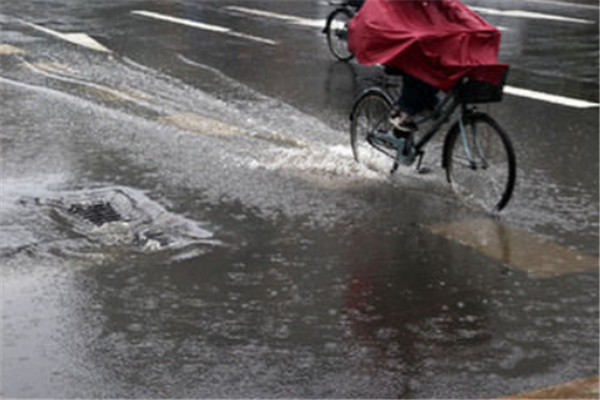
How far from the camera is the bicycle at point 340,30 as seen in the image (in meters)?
15.3

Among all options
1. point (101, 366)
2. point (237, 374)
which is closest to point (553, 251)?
point (237, 374)

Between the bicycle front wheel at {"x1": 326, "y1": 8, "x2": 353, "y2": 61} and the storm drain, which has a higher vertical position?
the bicycle front wheel at {"x1": 326, "y1": 8, "x2": 353, "y2": 61}

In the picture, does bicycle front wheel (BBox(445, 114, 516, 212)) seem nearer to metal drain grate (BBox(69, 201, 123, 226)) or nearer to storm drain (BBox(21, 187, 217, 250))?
storm drain (BBox(21, 187, 217, 250))

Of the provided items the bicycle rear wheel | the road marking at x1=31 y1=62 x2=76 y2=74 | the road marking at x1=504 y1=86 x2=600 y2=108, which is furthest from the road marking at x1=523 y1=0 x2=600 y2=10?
the bicycle rear wheel

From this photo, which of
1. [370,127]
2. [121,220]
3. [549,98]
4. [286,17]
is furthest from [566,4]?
[121,220]

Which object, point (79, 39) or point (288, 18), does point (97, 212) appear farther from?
point (288, 18)

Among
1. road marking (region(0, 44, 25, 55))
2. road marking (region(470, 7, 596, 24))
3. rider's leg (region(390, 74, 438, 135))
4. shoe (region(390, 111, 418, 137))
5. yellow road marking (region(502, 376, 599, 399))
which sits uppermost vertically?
rider's leg (region(390, 74, 438, 135))

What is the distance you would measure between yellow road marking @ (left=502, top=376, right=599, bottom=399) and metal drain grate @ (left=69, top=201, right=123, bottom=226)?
3491mm

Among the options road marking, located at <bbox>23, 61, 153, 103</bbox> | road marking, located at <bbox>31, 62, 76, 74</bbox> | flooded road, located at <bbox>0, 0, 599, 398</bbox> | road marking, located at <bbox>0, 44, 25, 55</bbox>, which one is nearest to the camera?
flooded road, located at <bbox>0, 0, 599, 398</bbox>

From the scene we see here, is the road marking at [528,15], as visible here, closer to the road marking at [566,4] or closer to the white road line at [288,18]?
the road marking at [566,4]

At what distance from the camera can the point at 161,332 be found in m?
5.65

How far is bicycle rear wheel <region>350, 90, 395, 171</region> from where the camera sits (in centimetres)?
881

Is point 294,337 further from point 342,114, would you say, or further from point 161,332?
point 342,114

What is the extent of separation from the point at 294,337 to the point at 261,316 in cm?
34
